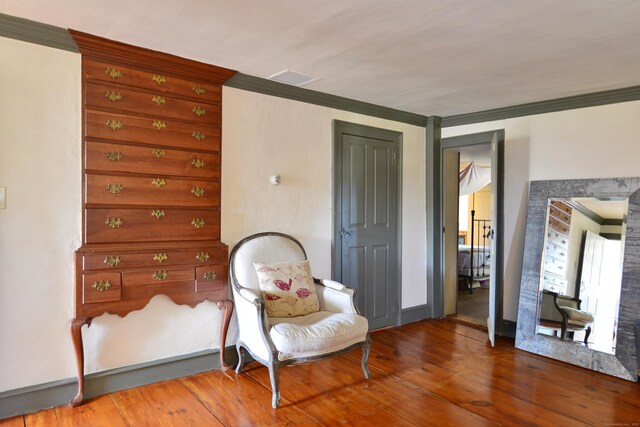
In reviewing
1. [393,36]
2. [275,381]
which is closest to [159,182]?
[275,381]

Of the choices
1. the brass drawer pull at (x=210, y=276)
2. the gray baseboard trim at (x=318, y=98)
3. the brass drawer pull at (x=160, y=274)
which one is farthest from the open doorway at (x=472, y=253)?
the brass drawer pull at (x=160, y=274)

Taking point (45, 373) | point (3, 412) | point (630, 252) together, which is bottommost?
point (3, 412)

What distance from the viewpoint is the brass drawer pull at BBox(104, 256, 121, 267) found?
8.63 feet

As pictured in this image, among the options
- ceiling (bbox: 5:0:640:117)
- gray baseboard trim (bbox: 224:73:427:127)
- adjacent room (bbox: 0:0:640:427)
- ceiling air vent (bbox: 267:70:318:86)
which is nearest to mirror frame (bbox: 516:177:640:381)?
adjacent room (bbox: 0:0:640:427)

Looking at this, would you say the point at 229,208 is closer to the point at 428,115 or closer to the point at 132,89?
the point at 132,89

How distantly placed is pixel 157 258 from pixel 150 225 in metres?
0.23

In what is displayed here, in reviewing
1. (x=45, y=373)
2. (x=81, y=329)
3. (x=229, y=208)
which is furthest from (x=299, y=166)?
(x=45, y=373)

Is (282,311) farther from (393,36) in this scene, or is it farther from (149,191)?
(393,36)

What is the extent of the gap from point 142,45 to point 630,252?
3.84 meters

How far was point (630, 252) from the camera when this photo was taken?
3260 millimetres

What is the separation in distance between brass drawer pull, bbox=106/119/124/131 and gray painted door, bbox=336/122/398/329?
1879mm

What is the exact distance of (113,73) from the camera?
270 cm

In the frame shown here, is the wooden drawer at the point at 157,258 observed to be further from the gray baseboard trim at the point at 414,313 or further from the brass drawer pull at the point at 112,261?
the gray baseboard trim at the point at 414,313

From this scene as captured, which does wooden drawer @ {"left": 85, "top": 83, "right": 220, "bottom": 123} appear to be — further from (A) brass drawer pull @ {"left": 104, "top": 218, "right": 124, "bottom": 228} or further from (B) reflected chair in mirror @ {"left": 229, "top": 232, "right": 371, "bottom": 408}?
(B) reflected chair in mirror @ {"left": 229, "top": 232, "right": 371, "bottom": 408}
